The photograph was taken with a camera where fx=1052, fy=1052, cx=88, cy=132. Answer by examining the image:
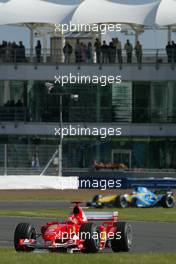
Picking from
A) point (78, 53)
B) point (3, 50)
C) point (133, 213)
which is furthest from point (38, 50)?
point (133, 213)

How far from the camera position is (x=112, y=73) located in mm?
61062

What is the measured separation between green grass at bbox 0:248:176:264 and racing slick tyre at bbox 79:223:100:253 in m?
0.29

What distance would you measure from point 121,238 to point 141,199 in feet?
50.6

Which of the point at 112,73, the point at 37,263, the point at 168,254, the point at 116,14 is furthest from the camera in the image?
the point at 116,14

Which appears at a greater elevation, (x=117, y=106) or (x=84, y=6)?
(x=84, y=6)

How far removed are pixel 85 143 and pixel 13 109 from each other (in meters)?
5.00

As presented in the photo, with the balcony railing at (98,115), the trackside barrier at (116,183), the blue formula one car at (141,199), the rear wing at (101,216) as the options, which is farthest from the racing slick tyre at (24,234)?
the balcony railing at (98,115)

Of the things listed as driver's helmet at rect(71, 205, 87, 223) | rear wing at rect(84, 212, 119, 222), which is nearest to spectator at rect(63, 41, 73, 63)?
rear wing at rect(84, 212, 119, 222)

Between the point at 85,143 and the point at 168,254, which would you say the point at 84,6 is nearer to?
the point at 85,143

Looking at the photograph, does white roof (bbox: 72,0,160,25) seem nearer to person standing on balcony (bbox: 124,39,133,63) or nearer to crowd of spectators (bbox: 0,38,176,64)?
crowd of spectators (bbox: 0,38,176,64)

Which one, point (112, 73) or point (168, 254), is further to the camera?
point (112, 73)

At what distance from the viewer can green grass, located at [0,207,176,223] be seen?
27.6 meters

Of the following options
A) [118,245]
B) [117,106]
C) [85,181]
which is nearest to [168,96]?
[117,106]

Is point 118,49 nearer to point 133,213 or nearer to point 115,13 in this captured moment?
point 115,13
